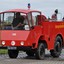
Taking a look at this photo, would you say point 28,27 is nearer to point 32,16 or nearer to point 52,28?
point 32,16

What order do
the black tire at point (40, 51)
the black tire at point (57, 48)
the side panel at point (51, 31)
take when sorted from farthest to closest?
the black tire at point (57, 48)
the side panel at point (51, 31)
the black tire at point (40, 51)

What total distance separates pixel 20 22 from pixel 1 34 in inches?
43.3

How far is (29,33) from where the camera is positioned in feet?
69.6

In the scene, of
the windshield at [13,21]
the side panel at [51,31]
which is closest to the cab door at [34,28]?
the windshield at [13,21]

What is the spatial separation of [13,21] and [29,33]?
4.00 feet

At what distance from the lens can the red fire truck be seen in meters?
21.3

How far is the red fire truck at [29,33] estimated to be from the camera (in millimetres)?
21303

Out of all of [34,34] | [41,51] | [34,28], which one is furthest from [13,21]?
[41,51]

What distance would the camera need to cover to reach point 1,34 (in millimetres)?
21812

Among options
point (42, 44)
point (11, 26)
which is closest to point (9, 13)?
point (11, 26)

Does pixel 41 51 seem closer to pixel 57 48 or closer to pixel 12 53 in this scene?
pixel 12 53

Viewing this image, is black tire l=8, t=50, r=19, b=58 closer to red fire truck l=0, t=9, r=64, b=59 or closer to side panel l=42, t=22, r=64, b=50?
red fire truck l=0, t=9, r=64, b=59

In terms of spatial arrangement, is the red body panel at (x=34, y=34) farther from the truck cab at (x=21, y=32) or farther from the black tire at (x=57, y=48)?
the black tire at (x=57, y=48)

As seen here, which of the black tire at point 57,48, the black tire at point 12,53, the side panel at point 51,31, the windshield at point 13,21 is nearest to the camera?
the windshield at point 13,21
